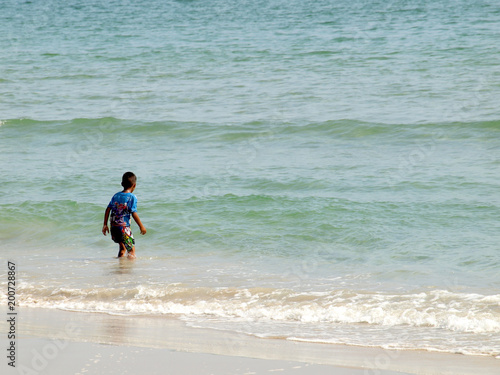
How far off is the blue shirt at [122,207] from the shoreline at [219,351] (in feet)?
7.74

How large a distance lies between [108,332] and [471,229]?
5.23 meters

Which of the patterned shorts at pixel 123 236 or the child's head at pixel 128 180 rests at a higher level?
the child's head at pixel 128 180

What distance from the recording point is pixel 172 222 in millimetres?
10305

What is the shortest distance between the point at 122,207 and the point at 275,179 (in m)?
3.80

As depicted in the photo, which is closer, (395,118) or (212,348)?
(212,348)

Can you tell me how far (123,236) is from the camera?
8.80 meters

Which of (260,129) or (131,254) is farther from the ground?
(260,129)

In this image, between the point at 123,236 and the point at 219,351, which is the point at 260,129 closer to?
the point at 123,236

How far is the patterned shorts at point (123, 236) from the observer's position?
8781mm

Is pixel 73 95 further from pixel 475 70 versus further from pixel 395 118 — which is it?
pixel 475 70

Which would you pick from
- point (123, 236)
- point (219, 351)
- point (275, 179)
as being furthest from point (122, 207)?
point (275, 179)

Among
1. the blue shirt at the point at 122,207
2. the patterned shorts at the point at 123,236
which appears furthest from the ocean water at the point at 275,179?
the blue shirt at the point at 122,207

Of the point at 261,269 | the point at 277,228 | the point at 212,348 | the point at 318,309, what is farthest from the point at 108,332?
the point at 277,228

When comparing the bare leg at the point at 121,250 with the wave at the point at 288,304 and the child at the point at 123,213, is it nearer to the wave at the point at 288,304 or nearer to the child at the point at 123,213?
the child at the point at 123,213
